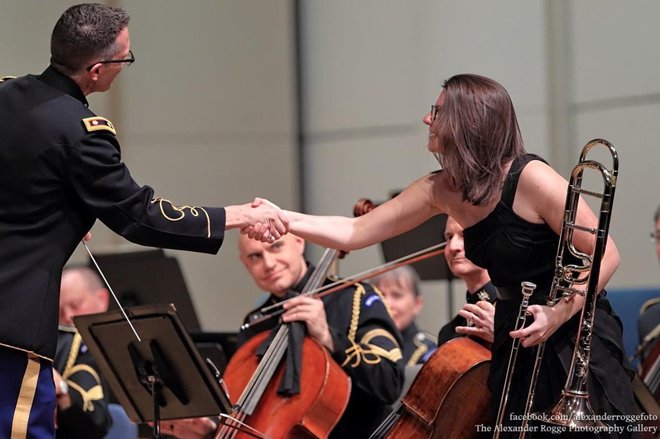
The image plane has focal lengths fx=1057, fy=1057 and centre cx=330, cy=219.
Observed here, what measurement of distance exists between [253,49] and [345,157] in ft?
3.38

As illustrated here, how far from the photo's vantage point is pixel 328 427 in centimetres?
357

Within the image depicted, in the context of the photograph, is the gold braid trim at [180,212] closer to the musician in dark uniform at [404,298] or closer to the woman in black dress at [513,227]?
the woman in black dress at [513,227]

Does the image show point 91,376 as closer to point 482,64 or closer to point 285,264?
point 285,264

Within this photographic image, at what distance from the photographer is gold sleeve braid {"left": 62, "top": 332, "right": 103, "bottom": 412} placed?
4344 millimetres

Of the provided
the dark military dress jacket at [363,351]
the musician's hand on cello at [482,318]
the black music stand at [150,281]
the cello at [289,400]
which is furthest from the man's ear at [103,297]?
the musician's hand on cello at [482,318]

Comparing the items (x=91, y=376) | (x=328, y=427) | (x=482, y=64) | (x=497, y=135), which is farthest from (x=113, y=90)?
(x=497, y=135)

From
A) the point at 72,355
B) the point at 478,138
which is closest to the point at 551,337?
the point at 478,138

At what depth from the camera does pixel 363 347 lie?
3.90 m

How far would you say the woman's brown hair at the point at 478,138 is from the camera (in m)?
2.82

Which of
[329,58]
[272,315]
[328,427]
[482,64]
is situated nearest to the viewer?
[328,427]

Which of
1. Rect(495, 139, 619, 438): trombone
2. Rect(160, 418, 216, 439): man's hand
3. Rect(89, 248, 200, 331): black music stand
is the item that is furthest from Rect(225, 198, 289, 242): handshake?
Rect(89, 248, 200, 331): black music stand

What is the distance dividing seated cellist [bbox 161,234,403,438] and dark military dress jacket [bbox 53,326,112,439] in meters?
0.33

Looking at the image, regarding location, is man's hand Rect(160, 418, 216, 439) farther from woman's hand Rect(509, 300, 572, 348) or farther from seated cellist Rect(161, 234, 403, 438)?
woman's hand Rect(509, 300, 572, 348)

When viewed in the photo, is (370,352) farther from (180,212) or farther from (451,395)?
(180,212)
